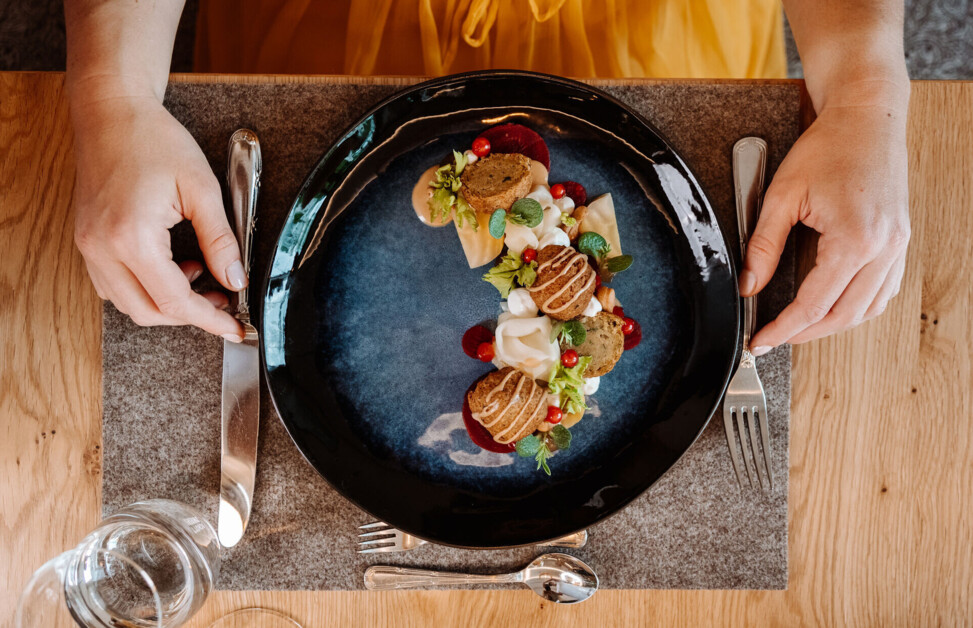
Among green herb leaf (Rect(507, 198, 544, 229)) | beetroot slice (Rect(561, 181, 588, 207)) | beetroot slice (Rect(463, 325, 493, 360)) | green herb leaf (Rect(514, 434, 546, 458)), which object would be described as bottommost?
green herb leaf (Rect(514, 434, 546, 458))

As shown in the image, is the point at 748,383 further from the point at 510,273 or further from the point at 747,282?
the point at 510,273

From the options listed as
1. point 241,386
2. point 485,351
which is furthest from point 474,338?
point 241,386

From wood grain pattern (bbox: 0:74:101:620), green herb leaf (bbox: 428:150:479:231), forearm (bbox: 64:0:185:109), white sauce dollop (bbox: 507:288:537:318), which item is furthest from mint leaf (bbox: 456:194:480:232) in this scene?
wood grain pattern (bbox: 0:74:101:620)

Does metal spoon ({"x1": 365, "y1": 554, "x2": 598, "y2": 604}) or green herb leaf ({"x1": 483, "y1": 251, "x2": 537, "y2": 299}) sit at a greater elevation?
green herb leaf ({"x1": 483, "y1": 251, "x2": 537, "y2": 299})

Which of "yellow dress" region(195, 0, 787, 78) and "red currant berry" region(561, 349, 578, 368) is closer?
"red currant berry" region(561, 349, 578, 368)

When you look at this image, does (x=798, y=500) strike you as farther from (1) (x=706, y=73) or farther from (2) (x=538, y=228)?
(1) (x=706, y=73)

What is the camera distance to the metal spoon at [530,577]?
35.9 inches

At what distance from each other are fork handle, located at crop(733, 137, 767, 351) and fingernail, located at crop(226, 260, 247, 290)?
685 millimetres

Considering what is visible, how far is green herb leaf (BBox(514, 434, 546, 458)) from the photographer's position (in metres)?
0.84

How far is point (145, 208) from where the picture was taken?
Result: 0.78 m

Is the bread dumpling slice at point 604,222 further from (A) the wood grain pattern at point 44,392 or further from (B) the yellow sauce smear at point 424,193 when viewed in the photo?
(A) the wood grain pattern at point 44,392

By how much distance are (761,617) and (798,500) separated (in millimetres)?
187

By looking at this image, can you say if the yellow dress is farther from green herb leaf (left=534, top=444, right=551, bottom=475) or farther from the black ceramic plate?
green herb leaf (left=534, top=444, right=551, bottom=475)

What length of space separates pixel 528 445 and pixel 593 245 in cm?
28
